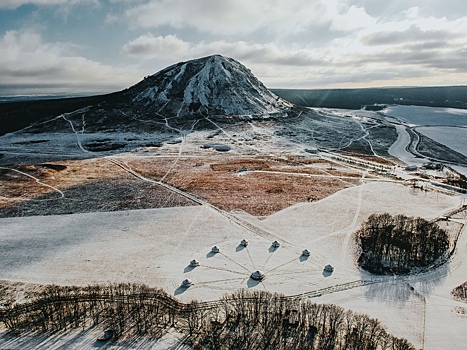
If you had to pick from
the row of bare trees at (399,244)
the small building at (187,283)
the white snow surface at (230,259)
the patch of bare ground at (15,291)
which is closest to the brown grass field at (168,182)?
the white snow surface at (230,259)

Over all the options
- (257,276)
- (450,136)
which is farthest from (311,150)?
(257,276)

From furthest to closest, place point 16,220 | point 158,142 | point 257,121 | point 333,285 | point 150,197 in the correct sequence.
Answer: point 257,121 → point 158,142 → point 150,197 → point 16,220 → point 333,285

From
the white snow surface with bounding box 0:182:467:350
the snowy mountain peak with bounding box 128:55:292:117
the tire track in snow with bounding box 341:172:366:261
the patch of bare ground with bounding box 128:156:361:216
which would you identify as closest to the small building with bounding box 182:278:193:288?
the white snow surface with bounding box 0:182:467:350

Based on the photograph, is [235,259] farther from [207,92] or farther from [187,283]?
[207,92]

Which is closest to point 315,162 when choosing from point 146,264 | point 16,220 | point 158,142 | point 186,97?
point 158,142

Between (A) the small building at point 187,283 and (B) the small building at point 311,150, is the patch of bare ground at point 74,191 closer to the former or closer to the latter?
(A) the small building at point 187,283

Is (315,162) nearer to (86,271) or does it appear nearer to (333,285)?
(333,285)
